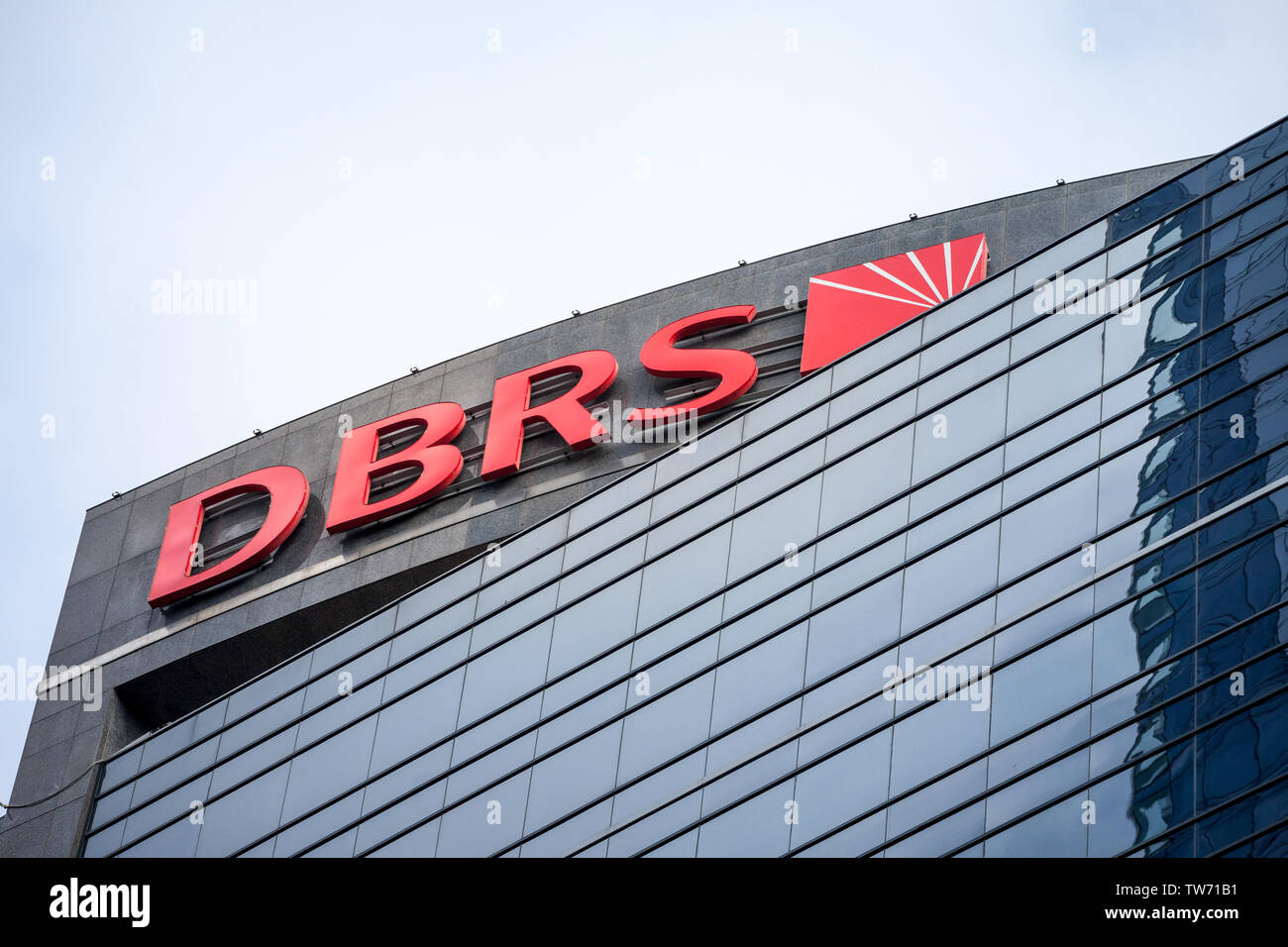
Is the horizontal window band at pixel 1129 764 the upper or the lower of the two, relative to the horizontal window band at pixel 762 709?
lower

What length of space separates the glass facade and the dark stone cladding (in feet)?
14.5

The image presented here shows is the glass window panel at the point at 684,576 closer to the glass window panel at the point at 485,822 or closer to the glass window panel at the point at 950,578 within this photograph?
the glass window panel at the point at 485,822

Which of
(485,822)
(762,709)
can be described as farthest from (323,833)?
(762,709)

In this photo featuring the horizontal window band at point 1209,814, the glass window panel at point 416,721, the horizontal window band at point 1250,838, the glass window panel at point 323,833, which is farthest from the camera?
the glass window panel at point 416,721

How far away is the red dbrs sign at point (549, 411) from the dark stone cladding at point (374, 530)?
0.44 metres

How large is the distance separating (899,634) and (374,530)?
17.8 metres

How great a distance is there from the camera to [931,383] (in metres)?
29.6

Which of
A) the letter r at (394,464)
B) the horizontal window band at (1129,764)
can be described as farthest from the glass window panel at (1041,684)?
the letter r at (394,464)

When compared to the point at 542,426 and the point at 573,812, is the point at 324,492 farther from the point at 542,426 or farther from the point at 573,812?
the point at 573,812

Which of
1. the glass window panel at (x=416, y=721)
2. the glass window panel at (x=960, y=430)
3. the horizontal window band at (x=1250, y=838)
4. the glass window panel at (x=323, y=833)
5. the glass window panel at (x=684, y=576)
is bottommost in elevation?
the horizontal window band at (x=1250, y=838)

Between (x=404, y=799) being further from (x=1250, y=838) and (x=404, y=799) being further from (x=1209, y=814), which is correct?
(x=1250, y=838)

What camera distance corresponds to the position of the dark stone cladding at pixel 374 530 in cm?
3850

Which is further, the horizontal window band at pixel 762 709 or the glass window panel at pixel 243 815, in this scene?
the glass window panel at pixel 243 815

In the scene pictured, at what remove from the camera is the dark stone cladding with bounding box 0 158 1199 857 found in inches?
1516
